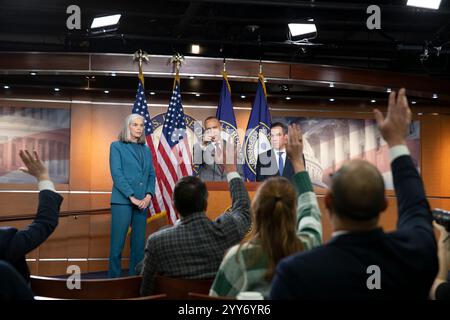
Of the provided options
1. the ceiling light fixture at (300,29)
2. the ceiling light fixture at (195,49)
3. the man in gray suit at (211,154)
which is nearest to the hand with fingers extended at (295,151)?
the man in gray suit at (211,154)

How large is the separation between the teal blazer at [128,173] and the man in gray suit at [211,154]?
95cm

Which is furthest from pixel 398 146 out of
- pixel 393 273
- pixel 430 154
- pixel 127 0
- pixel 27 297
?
pixel 430 154

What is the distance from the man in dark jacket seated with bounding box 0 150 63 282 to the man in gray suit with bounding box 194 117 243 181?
14.4 ft

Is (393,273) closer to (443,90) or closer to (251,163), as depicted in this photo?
(251,163)

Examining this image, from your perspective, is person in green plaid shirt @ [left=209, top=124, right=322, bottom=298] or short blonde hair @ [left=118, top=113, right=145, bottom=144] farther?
short blonde hair @ [left=118, top=113, right=145, bottom=144]

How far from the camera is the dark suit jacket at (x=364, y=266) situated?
1718 millimetres

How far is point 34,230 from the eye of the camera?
264 cm

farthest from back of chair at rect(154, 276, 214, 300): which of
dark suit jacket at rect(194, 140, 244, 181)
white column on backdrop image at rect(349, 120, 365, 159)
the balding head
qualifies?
white column on backdrop image at rect(349, 120, 365, 159)

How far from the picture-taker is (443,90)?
898 cm

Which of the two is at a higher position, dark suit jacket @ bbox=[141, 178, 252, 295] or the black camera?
the black camera

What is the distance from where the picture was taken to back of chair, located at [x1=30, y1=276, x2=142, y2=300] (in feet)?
9.38

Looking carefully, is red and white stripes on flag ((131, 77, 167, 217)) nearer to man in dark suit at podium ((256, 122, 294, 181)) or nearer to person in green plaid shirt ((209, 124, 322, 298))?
man in dark suit at podium ((256, 122, 294, 181))

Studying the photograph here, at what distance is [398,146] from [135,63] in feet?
19.3
